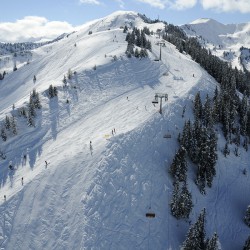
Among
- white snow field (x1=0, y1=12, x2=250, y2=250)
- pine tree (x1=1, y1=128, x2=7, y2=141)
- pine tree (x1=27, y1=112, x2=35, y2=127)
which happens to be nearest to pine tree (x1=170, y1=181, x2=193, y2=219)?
white snow field (x1=0, y1=12, x2=250, y2=250)

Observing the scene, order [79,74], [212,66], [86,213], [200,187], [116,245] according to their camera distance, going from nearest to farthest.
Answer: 1. [116,245]
2. [86,213]
3. [200,187]
4. [79,74]
5. [212,66]

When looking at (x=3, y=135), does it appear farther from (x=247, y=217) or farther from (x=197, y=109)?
(x=247, y=217)

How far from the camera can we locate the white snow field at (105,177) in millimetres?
36312

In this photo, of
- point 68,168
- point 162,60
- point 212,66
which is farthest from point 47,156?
point 212,66

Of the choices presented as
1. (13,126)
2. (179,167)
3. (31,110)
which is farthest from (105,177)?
(31,110)

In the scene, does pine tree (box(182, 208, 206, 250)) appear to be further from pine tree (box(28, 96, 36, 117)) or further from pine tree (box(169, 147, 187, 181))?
pine tree (box(28, 96, 36, 117))

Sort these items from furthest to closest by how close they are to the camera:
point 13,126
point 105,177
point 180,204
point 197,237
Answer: point 13,126 → point 105,177 → point 180,204 → point 197,237

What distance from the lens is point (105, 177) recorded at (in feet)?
137

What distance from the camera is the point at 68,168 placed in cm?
4341

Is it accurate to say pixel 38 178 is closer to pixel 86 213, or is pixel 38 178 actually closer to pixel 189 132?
pixel 86 213

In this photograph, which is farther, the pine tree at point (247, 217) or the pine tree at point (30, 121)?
the pine tree at point (30, 121)

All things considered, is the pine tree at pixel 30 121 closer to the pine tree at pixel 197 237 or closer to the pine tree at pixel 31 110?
the pine tree at pixel 31 110

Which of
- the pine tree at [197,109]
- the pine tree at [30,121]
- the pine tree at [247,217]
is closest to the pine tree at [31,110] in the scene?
the pine tree at [30,121]

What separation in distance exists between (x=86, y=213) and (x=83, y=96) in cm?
3334
